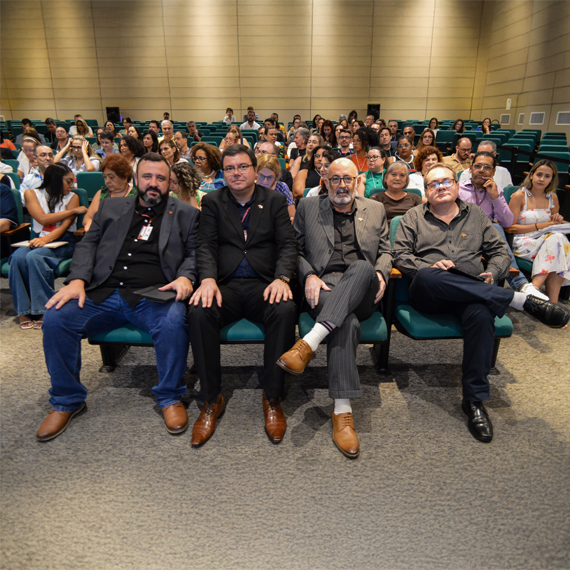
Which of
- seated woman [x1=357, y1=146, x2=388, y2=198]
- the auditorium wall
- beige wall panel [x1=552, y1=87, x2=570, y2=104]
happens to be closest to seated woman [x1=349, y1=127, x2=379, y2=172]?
seated woman [x1=357, y1=146, x2=388, y2=198]

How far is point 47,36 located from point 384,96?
444 inches

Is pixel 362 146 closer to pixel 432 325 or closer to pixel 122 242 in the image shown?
pixel 432 325

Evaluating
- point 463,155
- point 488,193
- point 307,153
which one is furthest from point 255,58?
point 488,193

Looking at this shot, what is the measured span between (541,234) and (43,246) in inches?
141

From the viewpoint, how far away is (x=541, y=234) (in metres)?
3.11

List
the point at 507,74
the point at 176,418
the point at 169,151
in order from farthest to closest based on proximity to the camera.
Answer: the point at 507,74 < the point at 169,151 < the point at 176,418

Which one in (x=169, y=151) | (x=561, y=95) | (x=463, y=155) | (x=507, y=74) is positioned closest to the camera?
(x=169, y=151)

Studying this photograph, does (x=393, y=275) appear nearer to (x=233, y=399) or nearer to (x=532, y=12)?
(x=233, y=399)

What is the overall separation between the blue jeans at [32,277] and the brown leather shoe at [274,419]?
180cm

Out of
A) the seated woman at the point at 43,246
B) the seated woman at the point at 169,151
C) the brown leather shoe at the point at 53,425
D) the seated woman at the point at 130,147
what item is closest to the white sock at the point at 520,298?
the brown leather shoe at the point at 53,425

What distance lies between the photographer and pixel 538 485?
1659 millimetres

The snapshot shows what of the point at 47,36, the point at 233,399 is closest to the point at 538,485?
the point at 233,399

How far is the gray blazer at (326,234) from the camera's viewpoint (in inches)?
89.4

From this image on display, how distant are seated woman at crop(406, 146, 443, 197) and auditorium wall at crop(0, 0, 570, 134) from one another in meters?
10.8
